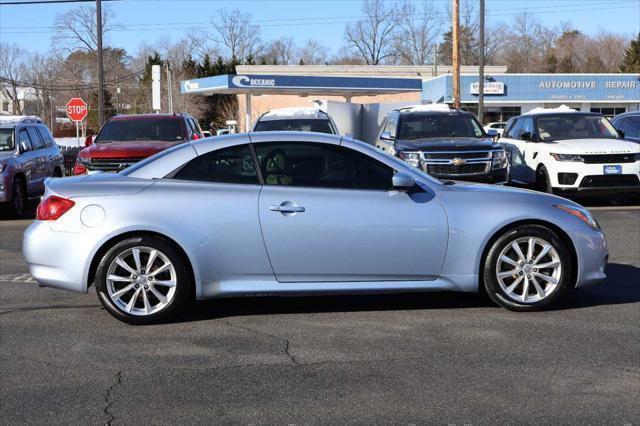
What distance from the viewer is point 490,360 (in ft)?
17.6

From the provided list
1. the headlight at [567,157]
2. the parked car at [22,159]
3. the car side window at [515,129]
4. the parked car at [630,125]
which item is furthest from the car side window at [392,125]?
the parked car at [22,159]

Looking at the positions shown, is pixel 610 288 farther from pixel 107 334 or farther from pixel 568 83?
pixel 568 83

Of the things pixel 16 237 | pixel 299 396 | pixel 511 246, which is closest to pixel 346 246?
pixel 511 246

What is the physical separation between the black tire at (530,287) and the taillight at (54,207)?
3.37 metres

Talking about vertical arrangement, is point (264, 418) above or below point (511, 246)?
below

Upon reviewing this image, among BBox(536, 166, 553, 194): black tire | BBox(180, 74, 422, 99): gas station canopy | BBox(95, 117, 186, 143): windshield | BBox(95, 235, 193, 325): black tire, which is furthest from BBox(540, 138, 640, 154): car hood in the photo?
BBox(180, 74, 422, 99): gas station canopy

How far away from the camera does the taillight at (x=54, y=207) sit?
6.36m

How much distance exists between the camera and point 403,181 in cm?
639

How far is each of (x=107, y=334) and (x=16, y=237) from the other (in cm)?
666

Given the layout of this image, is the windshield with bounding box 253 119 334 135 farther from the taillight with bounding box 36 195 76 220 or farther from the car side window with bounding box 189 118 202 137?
the taillight with bounding box 36 195 76 220

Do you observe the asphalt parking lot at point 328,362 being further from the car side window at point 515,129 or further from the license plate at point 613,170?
the car side window at point 515,129

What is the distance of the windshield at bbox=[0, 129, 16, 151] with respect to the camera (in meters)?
15.5

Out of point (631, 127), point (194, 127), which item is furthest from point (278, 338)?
point (631, 127)

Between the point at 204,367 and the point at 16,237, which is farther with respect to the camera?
the point at 16,237
